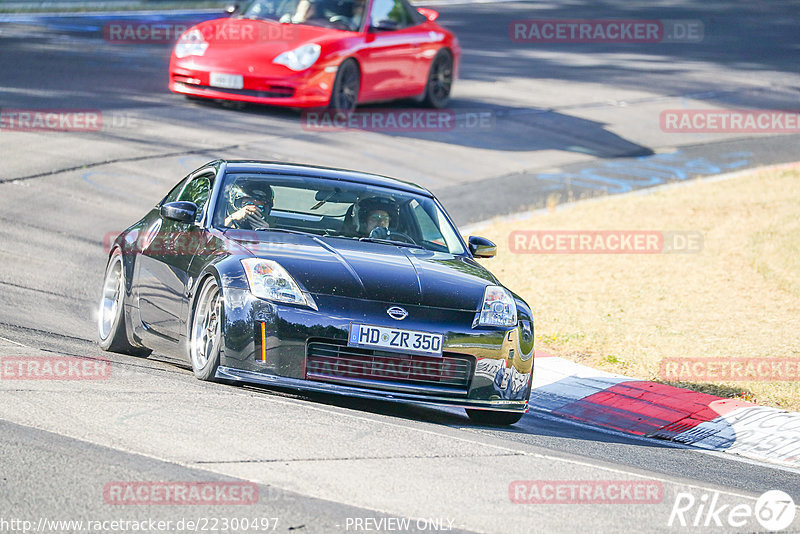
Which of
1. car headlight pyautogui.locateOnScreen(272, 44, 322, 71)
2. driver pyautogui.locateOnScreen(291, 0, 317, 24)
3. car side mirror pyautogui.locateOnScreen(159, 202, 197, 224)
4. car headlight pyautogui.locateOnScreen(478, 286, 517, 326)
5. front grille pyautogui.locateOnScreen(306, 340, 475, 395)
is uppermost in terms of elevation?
driver pyautogui.locateOnScreen(291, 0, 317, 24)

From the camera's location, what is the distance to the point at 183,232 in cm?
812

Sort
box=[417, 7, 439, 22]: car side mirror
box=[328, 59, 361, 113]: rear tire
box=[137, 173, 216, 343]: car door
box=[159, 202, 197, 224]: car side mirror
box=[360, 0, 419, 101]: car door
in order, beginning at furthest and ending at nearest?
box=[417, 7, 439, 22]: car side mirror < box=[360, 0, 419, 101]: car door < box=[328, 59, 361, 113]: rear tire < box=[159, 202, 197, 224]: car side mirror < box=[137, 173, 216, 343]: car door

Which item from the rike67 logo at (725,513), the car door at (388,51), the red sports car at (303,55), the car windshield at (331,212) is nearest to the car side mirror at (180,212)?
the car windshield at (331,212)

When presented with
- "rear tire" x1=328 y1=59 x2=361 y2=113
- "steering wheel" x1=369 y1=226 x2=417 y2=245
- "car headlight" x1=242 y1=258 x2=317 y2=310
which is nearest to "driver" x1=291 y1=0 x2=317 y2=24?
"rear tire" x1=328 y1=59 x2=361 y2=113

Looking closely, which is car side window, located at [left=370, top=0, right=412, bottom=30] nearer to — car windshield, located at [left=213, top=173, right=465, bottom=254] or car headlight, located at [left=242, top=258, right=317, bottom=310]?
car windshield, located at [left=213, top=173, right=465, bottom=254]

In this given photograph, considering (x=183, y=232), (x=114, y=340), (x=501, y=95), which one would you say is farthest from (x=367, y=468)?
(x=501, y=95)

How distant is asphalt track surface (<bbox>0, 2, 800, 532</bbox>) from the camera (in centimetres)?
525

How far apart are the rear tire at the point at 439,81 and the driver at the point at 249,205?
1210 cm

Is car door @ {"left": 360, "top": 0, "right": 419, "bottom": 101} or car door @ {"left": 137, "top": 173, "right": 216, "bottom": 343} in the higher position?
car door @ {"left": 360, "top": 0, "right": 419, "bottom": 101}

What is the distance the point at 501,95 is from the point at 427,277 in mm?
15481

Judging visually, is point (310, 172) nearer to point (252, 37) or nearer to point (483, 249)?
point (483, 249)

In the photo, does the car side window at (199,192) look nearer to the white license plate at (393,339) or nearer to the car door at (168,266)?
the car door at (168,266)

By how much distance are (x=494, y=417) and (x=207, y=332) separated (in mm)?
1802

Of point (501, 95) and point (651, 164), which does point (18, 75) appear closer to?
point (501, 95)
